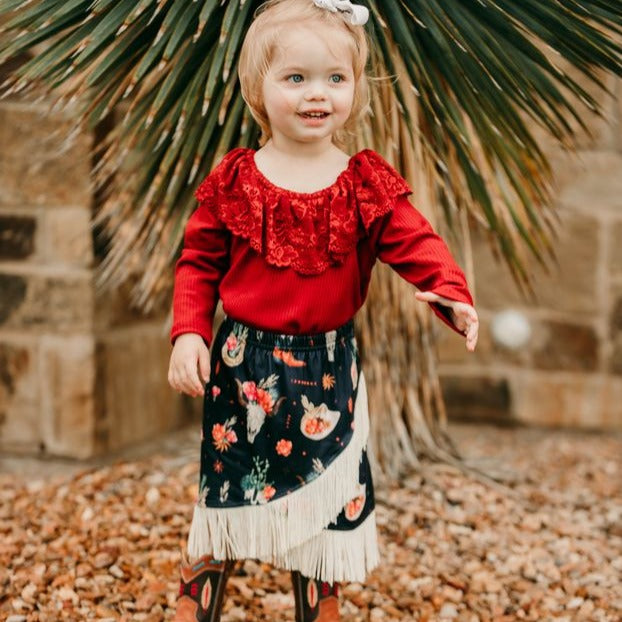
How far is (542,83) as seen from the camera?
2043 mm

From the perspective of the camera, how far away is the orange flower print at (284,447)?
1730 millimetres

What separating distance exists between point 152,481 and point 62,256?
0.77 m

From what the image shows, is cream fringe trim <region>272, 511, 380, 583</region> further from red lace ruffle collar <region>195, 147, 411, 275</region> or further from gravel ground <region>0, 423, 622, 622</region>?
red lace ruffle collar <region>195, 147, 411, 275</region>

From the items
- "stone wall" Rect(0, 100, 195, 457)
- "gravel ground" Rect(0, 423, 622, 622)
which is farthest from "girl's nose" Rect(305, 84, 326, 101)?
"stone wall" Rect(0, 100, 195, 457)

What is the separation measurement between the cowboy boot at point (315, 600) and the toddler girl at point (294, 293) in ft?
0.26

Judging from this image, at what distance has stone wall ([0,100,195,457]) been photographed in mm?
2918

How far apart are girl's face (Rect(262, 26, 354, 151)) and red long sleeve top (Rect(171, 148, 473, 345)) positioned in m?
0.11

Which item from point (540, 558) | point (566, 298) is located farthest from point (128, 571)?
point (566, 298)

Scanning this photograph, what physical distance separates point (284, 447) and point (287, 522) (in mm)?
144

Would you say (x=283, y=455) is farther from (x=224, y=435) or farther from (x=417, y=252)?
(x=417, y=252)

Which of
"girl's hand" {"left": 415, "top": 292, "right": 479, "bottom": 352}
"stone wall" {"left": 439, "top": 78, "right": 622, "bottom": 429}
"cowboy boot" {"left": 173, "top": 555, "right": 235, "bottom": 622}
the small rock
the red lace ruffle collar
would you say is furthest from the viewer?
"stone wall" {"left": 439, "top": 78, "right": 622, "bottom": 429}

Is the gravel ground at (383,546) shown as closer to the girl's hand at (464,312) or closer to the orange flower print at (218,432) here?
the orange flower print at (218,432)

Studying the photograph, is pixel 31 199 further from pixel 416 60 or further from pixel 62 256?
pixel 416 60

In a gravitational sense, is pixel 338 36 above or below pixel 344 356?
above
